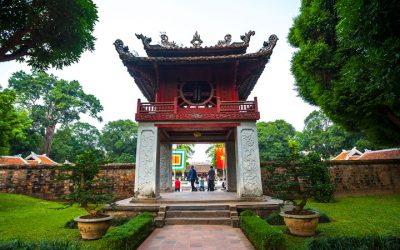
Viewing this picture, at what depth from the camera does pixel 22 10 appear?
4.49 meters

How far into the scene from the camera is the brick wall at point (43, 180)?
11797mm

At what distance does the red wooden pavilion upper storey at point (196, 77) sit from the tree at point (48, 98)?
23034mm

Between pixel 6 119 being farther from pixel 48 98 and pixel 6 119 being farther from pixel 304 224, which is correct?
pixel 48 98

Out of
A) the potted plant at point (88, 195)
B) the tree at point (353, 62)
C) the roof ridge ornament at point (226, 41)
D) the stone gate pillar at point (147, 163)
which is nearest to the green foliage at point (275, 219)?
the tree at point (353, 62)

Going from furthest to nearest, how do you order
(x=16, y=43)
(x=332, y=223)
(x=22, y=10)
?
(x=332, y=223)
(x=16, y=43)
(x=22, y=10)

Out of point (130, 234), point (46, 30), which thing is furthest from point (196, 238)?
point (46, 30)

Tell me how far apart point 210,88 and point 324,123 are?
28.8m

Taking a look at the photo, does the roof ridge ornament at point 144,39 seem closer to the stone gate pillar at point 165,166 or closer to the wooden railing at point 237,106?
the wooden railing at point 237,106

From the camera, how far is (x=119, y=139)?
3359cm

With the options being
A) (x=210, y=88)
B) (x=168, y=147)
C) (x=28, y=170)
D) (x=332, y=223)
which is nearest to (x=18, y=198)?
(x=28, y=170)

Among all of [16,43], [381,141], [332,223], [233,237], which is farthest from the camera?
[381,141]

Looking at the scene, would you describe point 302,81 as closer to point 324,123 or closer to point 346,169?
point 346,169

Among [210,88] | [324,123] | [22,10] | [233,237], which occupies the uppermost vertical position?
[324,123]

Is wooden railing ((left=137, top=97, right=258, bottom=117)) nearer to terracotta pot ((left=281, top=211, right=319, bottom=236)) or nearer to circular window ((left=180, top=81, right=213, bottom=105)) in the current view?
circular window ((left=180, top=81, right=213, bottom=105))
